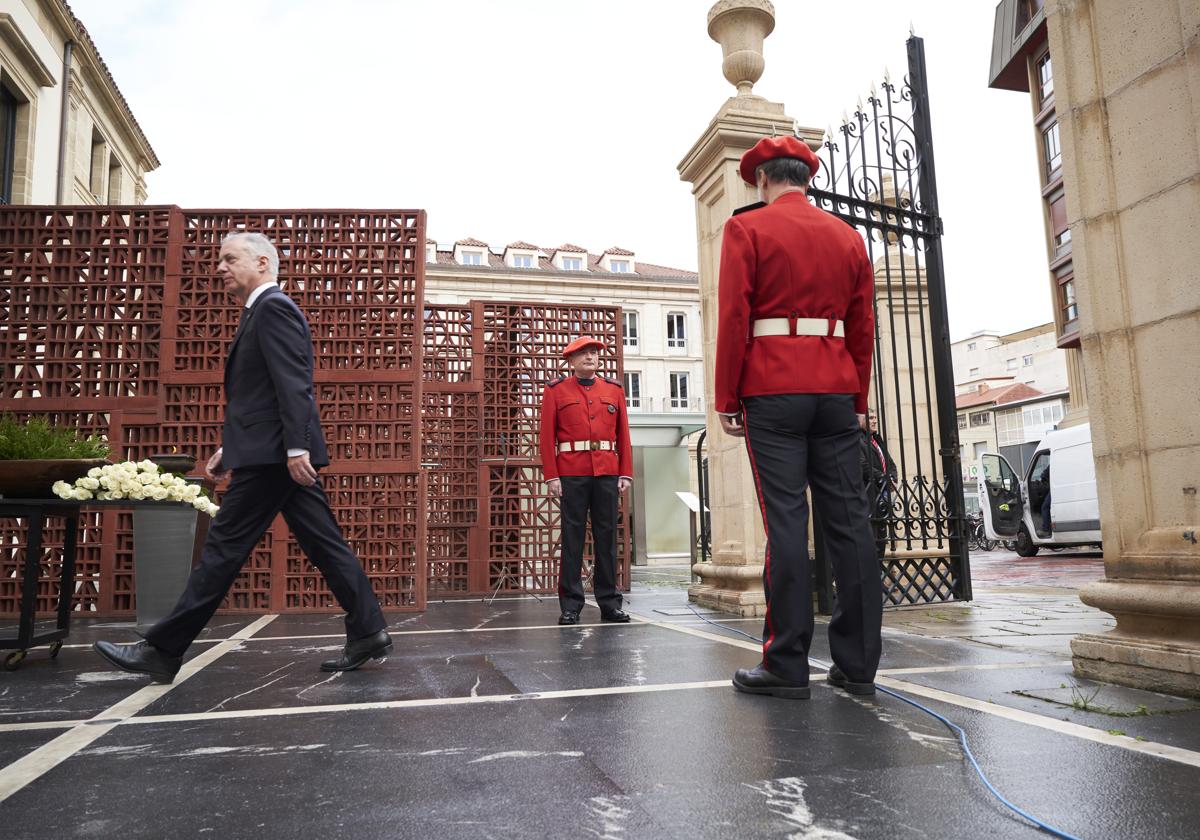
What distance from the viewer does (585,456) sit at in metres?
6.09

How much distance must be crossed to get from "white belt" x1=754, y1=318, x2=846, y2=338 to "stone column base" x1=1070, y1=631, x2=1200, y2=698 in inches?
61.5

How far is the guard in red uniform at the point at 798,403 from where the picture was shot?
3.09m

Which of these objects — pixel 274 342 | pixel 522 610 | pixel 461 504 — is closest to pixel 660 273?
pixel 461 504

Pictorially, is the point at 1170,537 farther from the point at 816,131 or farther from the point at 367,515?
the point at 367,515

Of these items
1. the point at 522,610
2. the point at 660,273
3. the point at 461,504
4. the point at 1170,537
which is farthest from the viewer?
the point at 660,273

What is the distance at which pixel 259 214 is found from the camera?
7.14 meters

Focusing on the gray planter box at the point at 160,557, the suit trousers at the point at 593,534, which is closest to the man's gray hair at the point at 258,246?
the suit trousers at the point at 593,534

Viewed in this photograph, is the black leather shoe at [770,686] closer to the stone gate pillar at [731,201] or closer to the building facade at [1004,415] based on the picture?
the stone gate pillar at [731,201]

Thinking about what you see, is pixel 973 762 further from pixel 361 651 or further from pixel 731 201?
pixel 731 201

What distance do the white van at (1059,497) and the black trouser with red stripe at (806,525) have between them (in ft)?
45.4

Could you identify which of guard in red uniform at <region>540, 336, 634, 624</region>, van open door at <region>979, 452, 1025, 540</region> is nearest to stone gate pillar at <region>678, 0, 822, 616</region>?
Result: guard in red uniform at <region>540, 336, 634, 624</region>

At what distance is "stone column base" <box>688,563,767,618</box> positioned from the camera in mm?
6012

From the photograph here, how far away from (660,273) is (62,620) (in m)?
43.6

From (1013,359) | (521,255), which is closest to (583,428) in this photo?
(521,255)
